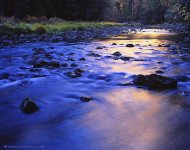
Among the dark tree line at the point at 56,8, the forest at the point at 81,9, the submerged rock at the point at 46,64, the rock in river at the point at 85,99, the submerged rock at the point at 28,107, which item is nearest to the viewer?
the submerged rock at the point at 28,107

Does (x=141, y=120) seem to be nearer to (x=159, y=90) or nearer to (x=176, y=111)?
(x=176, y=111)

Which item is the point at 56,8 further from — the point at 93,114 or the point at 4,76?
the point at 93,114

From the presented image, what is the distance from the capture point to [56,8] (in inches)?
1730

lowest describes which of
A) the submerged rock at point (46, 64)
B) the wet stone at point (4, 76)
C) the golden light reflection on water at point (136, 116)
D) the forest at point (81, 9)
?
the golden light reflection on water at point (136, 116)

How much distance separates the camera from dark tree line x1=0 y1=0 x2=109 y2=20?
36.2m

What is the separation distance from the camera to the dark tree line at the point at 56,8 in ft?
119

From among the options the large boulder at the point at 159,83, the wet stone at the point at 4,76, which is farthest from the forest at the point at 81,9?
the wet stone at the point at 4,76

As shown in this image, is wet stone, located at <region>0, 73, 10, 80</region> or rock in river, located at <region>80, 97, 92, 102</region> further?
wet stone, located at <region>0, 73, 10, 80</region>

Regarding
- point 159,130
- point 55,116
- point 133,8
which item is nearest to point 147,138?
point 159,130

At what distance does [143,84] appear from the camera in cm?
498

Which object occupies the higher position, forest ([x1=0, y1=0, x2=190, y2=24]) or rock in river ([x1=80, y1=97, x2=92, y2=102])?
forest ([x1=0, y1=0, x2=190, y2=24])

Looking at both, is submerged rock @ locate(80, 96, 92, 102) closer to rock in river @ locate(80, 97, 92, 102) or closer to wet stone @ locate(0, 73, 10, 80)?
rock in river @ locate(80, 97, 92, 102)

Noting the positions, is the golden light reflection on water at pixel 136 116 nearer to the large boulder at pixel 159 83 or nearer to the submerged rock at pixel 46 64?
→ the large boulder at pixel 159 83

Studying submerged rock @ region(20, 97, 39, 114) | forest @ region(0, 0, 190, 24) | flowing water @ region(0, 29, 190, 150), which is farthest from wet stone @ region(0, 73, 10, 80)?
forest @ region(0, 0, 190, 24)
